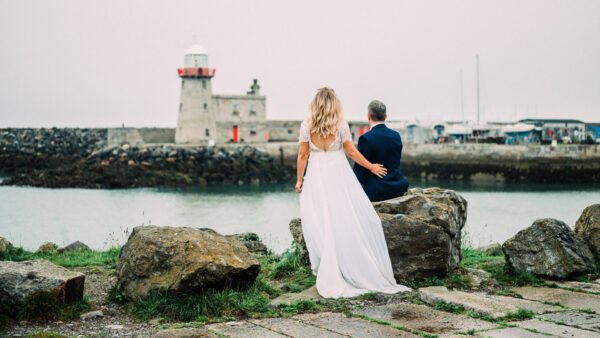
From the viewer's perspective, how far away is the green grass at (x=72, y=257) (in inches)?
369

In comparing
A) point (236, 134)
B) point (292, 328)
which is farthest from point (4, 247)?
point (236, 134)

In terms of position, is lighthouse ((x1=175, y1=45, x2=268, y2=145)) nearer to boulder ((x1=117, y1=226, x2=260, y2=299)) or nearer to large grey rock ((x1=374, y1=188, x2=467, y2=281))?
large grey rock ((x1=374, y1=188, x2=467, y2=281))

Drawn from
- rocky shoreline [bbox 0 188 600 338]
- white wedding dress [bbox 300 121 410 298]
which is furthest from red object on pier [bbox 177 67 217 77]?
white wedding dress [bbox 300 121 410 298]

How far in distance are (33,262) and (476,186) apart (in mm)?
44916

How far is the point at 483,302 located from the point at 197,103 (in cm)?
5523

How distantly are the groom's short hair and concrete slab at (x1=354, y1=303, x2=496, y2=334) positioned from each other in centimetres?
205

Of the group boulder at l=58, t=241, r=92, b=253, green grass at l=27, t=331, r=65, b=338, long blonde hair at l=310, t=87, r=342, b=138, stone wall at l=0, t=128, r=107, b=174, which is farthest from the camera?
stone wall at l=0, t=128, r=107, b=174

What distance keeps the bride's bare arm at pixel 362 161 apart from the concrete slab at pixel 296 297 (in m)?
1.29

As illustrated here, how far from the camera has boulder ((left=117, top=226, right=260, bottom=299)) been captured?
21.2ft

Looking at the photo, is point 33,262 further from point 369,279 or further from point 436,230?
A: point 436,230

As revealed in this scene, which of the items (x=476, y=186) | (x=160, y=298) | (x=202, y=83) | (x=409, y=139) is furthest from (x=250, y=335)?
(x=409, y=139)

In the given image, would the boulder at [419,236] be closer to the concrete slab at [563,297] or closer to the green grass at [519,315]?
the concrete slab at [563,297]

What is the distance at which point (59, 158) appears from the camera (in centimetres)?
6306

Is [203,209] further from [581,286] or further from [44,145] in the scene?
[44,145]
